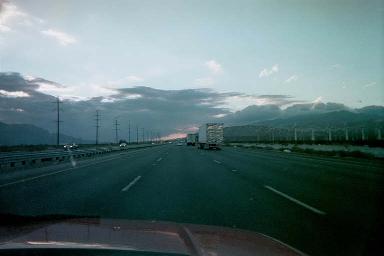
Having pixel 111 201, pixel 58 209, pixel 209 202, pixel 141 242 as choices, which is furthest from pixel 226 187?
pixel 141 242

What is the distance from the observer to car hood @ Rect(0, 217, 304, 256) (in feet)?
11.0

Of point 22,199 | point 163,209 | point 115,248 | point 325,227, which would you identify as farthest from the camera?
point 22,199

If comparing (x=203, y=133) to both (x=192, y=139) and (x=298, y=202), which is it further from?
(x=298, y=202)

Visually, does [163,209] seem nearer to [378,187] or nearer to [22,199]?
[22,199]

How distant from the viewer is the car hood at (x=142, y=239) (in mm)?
3362

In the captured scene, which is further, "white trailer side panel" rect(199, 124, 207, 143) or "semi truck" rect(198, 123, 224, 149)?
"white trailer side panel" rect(199, 124, 207, 143)

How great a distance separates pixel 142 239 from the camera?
3.73 m

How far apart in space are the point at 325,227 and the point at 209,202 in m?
3.53

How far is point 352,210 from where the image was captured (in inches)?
384

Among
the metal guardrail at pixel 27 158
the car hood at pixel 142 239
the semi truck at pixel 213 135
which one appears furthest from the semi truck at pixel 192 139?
the car hood at pixel 142 239

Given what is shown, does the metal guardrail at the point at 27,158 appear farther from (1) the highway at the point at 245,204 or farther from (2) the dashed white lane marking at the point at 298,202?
(2) the dashed white lane marking at the point at 298,202

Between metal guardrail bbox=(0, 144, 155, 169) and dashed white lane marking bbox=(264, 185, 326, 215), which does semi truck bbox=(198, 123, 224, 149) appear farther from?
dashed white lane marking bbox=(264, 185, 326, 215)

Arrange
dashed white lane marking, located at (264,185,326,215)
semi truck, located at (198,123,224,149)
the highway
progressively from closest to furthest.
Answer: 1. the highway
2. dashed white lane marking, located at (264,185,326,215)
3. semi truck, located at (198,123,224,149)

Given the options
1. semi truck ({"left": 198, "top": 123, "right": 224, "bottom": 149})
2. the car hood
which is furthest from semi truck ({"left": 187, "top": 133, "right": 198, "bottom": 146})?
the car hood
